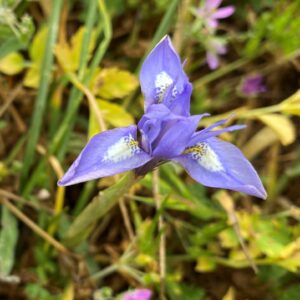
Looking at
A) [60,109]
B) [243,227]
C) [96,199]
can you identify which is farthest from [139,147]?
[60,109]

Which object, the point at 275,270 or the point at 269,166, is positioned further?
the point at 269,166

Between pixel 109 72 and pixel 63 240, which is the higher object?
pixel 109 72

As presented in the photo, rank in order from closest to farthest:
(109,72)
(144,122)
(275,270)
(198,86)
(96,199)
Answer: (144,122) < (96,199) < (109,72) < (275,270) < (198,86)

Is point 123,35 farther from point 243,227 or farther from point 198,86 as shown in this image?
point 243,227

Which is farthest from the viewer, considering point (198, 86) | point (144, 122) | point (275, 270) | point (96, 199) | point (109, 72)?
point (198, 86)

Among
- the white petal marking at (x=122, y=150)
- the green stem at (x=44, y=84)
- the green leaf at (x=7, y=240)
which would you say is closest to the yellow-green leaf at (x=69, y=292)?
the green leaf at (x=7, y=240)

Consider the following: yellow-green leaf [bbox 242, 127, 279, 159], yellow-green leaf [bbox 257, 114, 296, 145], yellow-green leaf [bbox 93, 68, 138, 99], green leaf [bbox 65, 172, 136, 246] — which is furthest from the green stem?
yellow-green leaf [bbox 242, 127, 279, 159]

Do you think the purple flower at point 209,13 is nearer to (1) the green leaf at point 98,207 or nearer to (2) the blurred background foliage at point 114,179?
(2) the blurred background foliage at point 114,179
